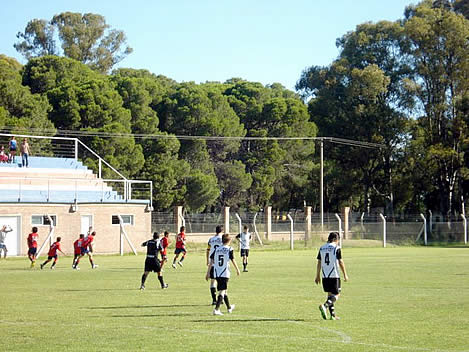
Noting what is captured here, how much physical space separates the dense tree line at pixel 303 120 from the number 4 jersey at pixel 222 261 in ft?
142

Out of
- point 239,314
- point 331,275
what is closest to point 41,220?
point 239,314

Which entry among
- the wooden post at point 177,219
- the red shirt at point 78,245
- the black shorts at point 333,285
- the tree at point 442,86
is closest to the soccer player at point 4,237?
the red shirt at point 78,245

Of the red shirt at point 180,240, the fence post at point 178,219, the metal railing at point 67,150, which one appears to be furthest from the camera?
the metal railing at point 67,150

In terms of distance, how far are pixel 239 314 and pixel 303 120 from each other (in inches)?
2337

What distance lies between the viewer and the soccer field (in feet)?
41.9

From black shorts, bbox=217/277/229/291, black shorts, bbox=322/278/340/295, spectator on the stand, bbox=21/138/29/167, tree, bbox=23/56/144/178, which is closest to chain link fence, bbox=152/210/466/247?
tree, bbox=23/56/144/178

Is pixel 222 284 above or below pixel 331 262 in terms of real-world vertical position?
below

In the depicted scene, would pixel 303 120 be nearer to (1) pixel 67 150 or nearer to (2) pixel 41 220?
(1) pixel 67 150

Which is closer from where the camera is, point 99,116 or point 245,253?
point 245,253

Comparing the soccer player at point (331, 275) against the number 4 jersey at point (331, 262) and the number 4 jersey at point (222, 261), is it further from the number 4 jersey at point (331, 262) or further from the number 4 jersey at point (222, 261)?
the number 4 jersey at point (222, 261)

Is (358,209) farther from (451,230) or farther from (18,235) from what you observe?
(18,235)

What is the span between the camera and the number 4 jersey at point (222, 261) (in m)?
17.0

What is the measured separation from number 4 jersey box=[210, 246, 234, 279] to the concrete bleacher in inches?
1164

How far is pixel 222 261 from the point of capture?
55.9 ft
